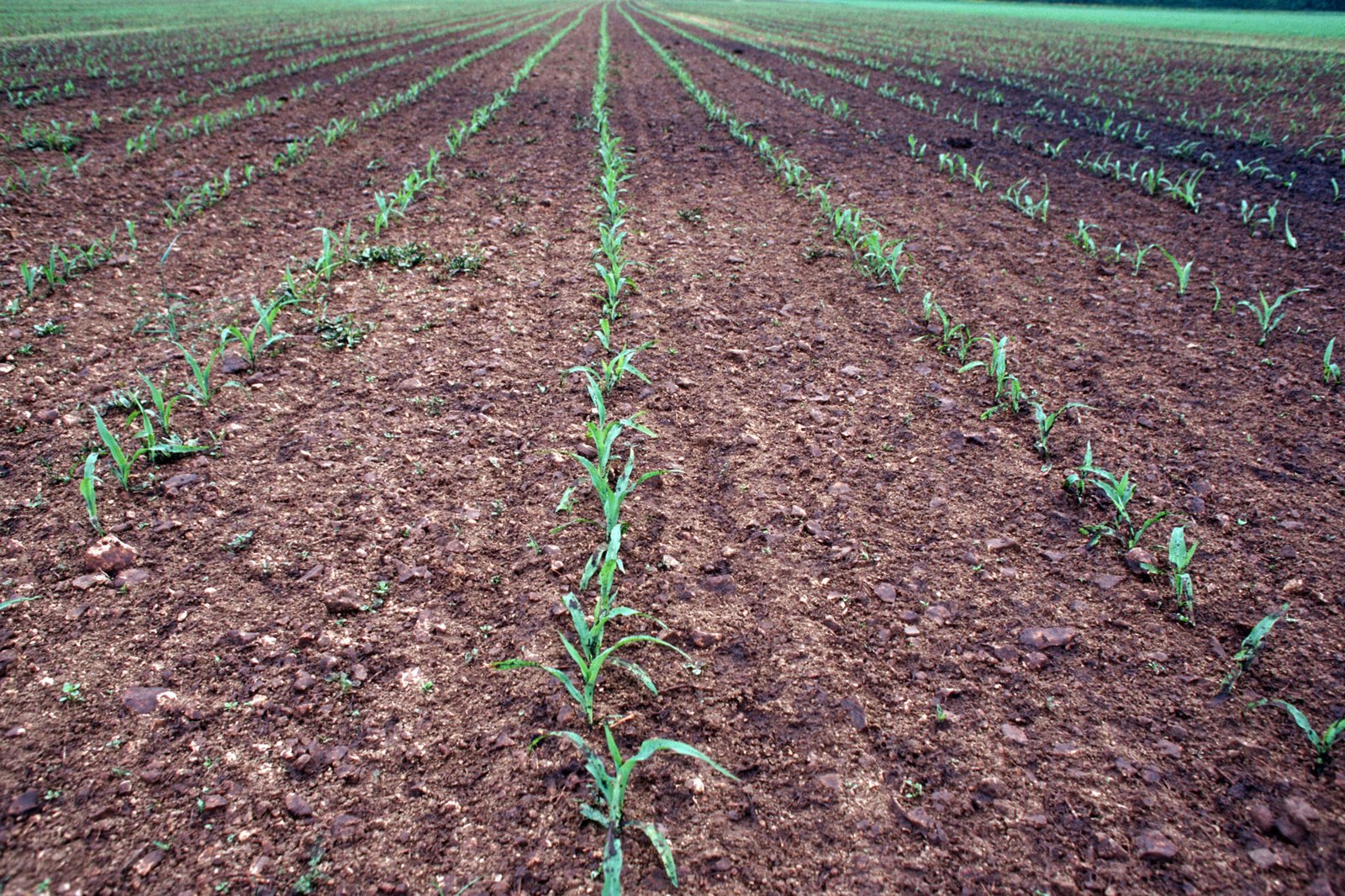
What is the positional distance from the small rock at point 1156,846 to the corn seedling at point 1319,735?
19.6 inches

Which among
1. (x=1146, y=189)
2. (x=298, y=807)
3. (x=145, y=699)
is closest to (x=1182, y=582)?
(x=298, y=807)

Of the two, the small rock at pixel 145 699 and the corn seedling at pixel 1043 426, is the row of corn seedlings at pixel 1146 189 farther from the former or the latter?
the small rock at pixel 145 699

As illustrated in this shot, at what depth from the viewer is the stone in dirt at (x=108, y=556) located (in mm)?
2312

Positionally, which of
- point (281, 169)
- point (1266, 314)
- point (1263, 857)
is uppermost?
point (281, 169)

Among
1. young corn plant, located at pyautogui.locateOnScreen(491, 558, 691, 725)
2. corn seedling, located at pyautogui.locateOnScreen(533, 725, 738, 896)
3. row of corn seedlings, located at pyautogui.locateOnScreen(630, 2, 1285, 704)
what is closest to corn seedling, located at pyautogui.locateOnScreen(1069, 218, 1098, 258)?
row of corn seedlings, located at pyautogui.locateOnScreen(630, 2, 1285, 704)

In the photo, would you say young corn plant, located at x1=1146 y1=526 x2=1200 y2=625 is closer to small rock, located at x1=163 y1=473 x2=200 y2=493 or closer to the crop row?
the crop row

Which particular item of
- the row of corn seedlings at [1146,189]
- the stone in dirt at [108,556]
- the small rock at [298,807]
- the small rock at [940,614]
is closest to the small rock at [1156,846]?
the small rock at [940,614]

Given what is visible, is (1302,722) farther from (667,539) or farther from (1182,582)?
(667,539)

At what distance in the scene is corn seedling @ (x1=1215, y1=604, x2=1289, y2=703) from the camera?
197cm

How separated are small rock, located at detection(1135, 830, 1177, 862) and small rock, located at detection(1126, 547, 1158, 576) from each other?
3.32 ft

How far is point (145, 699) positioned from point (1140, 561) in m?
3.11

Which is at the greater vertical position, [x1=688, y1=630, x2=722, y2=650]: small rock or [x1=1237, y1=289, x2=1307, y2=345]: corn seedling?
[x1=1237, y1=289, x2=1307, y2=345]: corn seedling

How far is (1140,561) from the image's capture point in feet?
7.93

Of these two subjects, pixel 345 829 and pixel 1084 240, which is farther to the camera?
pixel 1084 240
